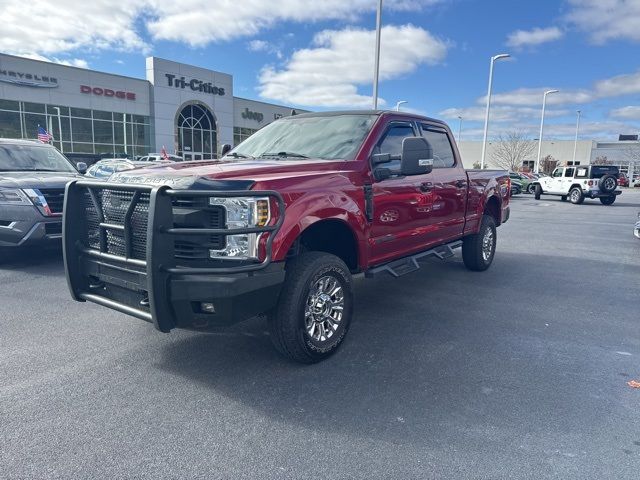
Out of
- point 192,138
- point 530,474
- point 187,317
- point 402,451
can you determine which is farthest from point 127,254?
point 192,138

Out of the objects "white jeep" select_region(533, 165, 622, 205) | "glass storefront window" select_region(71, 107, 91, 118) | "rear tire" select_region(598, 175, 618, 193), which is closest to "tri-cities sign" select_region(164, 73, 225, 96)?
"glass storefront window" select_region(71, 107, 91, 118)

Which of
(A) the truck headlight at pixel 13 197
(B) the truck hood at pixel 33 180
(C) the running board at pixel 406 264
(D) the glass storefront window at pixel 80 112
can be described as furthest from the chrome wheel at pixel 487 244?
(D) the glass storefront window at pixel 80 112

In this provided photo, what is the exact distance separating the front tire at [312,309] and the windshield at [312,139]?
1149mm

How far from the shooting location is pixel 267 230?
3168 millimetres

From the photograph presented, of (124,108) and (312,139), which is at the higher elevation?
(124,108)

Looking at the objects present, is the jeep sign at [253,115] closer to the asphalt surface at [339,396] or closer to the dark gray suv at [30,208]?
the dark gray suv at [30,208]

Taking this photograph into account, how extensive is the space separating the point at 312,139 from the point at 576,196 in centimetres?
2387

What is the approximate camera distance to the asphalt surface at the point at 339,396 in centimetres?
254

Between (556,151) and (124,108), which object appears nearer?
(124,108)

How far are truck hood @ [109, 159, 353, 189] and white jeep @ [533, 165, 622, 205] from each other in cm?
2395

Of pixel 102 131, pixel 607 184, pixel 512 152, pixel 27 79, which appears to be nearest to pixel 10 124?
pixel 27 79

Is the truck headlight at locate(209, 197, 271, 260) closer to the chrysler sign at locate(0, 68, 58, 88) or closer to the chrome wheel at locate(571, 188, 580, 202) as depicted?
the chrome wheel at locate(571, 188, 580, 202)

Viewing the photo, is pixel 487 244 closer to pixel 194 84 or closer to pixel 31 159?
pixel 31 159

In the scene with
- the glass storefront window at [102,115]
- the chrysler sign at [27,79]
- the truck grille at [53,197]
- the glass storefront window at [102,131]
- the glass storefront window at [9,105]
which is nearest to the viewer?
the truck grille at [53,197]
